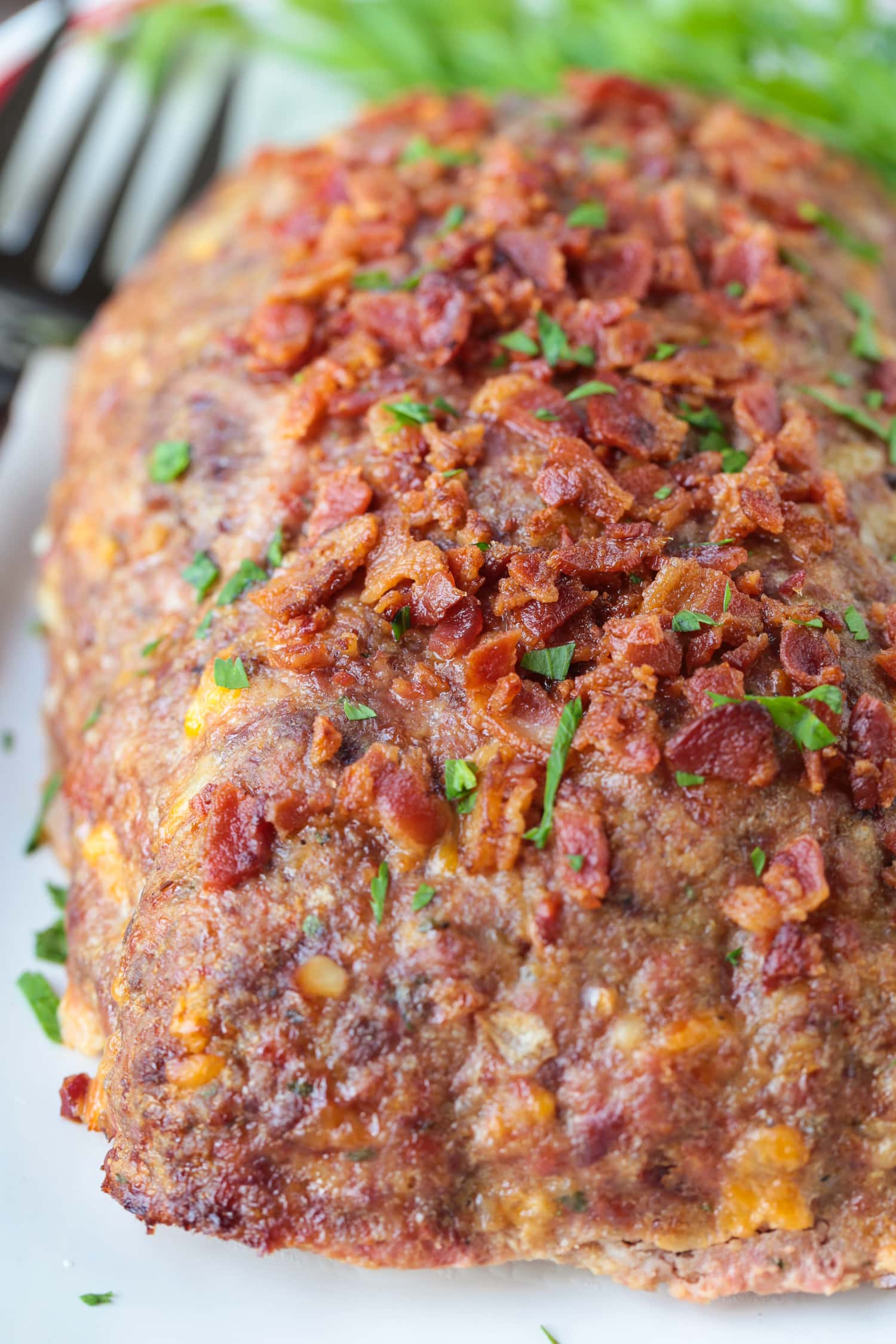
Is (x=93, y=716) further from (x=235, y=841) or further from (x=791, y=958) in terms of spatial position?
(x=791, y=958)

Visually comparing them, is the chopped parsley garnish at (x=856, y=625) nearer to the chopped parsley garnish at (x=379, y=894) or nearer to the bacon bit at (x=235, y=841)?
the chopped parsley garnish at (x=379, y=894)

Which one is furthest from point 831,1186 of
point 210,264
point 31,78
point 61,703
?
point 31,78

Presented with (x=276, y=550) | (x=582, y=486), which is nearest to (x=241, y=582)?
(x=276, y=550)

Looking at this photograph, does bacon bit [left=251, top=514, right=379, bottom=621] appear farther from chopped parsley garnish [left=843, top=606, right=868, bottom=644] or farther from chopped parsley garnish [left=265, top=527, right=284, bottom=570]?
chopped parsley garnish [left=843, top=606, right=868, bottom=644]

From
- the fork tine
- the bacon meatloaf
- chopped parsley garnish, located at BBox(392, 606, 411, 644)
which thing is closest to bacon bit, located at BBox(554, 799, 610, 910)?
the bacon meatloaf

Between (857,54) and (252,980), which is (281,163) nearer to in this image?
(857,54)
